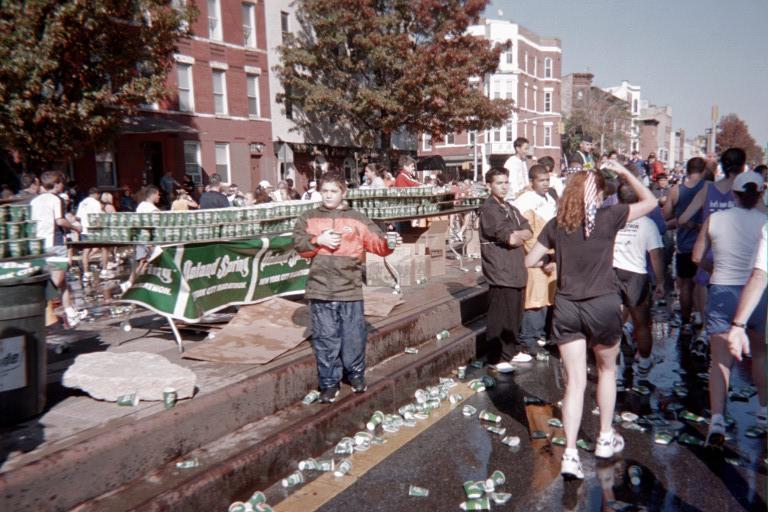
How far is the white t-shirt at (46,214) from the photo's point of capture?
8023 millimetres

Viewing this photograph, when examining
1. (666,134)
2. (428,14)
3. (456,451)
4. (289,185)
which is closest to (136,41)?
(289,185)

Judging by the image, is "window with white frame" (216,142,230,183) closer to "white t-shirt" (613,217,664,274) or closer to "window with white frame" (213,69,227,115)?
"window with white frame" (213,69,227,115)

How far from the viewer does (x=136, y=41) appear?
18.6 meters

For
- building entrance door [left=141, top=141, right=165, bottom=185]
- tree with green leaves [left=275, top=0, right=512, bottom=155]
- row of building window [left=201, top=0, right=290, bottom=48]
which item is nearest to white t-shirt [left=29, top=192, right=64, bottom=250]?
building entrance door [left=141, top=141, right=165, bottom=185]

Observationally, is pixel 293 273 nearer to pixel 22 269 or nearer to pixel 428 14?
pixel 22 269

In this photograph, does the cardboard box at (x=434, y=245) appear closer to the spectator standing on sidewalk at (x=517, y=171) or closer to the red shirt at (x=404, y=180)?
the red shirt at (x=404, y=180)

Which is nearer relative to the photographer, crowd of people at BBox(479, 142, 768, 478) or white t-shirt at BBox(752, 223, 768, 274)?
white t-shirt at BBox(752, 223, 768, 274)

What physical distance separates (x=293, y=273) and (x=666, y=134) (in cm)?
12908

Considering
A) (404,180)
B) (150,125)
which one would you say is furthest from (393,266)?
(150,125)

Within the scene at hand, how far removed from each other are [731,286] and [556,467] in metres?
1.92

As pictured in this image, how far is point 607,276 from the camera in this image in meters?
4.33

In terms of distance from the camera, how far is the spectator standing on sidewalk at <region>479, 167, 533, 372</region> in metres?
6.45

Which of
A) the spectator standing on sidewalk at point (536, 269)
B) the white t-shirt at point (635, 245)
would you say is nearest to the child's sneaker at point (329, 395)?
the spectator standing on sidewalk at point (536, 269)

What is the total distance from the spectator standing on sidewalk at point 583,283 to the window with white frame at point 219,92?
27708 mm
